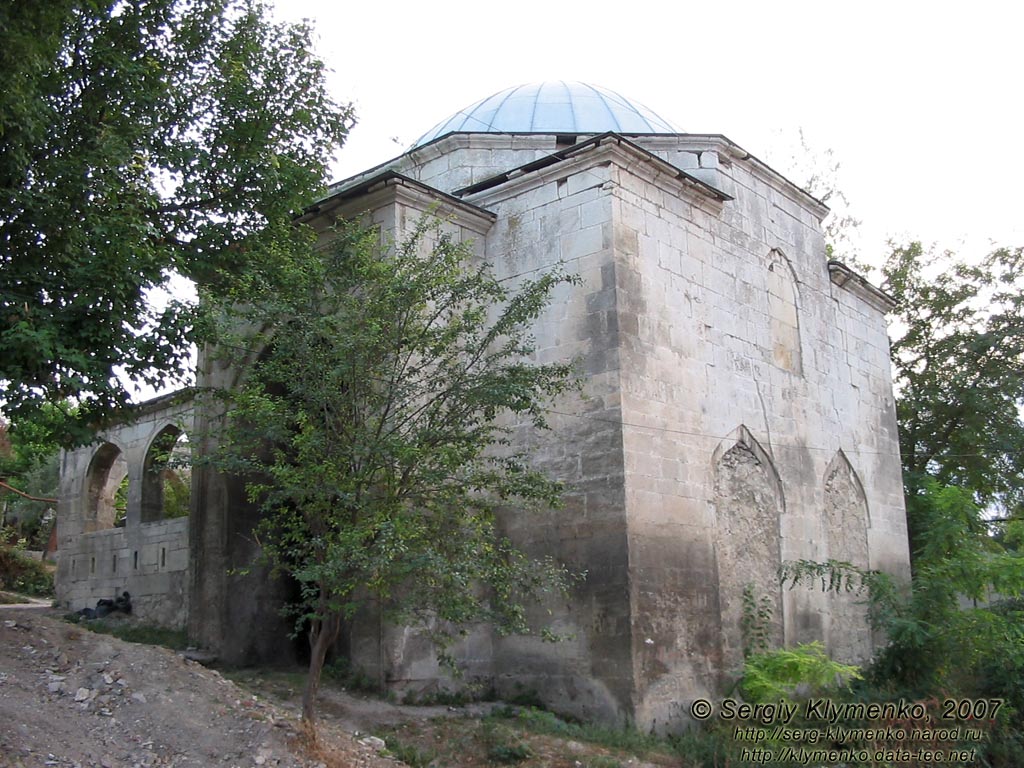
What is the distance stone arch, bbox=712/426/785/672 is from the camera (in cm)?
1108

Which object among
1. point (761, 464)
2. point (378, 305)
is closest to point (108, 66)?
point (378, 305)

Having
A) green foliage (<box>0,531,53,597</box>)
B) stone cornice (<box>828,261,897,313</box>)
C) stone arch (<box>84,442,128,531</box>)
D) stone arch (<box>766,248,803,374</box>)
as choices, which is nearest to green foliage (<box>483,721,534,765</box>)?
stone arch (<box>766,248,803,374</box>)

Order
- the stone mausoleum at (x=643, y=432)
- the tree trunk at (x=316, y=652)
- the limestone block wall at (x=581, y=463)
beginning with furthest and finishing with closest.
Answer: the stone mausoleum at (x=643, y=432) → the limestone block wall at (x=581, y=463) → the tree trunk at (x=316, y=652)

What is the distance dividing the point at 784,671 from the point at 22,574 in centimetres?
1703

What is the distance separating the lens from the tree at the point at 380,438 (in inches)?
294

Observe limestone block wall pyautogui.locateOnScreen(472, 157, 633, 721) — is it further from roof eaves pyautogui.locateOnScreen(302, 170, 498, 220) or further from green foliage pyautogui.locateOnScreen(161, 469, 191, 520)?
green foliage pyautogui.locateOnScreen(161, 469, 191, 520)

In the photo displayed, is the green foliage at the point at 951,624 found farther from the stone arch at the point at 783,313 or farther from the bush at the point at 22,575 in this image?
the bush at the point at 22,575

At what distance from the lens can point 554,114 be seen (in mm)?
15023

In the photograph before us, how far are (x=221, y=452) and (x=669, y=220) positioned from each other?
607 cm

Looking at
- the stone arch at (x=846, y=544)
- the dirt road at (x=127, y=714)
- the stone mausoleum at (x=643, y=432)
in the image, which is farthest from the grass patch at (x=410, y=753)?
the stone arch at (x=846, y=544)

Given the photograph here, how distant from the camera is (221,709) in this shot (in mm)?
8102

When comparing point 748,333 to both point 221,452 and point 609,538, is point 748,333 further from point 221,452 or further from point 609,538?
point 221,452

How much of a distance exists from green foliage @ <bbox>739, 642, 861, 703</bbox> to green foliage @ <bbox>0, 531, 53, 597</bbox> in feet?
51.7

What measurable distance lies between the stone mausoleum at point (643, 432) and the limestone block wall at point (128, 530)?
0.06m
